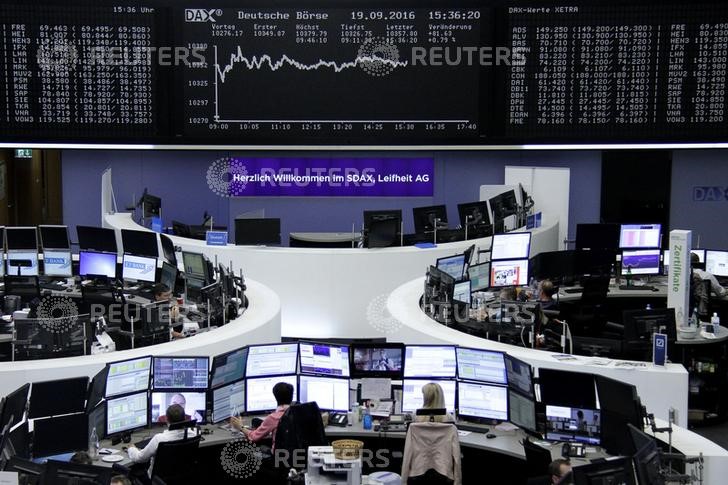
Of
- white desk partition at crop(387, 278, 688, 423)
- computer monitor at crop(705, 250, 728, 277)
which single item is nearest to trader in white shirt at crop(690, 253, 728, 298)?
computer monitor at crop(705, 250, 728, 277)

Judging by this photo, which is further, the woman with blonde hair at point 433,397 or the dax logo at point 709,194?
the dax logo at point 709,194

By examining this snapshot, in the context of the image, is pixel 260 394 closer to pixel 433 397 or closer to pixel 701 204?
pixel 433 397

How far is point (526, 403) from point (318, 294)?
16.2 ft

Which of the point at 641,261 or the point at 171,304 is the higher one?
the point at 641,261

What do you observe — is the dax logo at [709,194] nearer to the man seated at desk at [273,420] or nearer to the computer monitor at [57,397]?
the man seated at desk at [273,420]

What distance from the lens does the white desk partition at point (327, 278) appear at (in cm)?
1191

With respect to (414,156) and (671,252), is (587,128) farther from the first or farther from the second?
(414,156)

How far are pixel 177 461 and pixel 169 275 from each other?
4.59 metres

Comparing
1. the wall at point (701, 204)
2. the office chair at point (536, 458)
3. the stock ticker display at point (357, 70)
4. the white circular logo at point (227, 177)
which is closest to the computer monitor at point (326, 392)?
the office chair at point (536, 458)

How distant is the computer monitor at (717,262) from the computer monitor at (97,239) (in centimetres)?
700

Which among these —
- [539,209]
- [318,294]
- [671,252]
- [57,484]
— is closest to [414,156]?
[539,209]

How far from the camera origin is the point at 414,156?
16.5 metres

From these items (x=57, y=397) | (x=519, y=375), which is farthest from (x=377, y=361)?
(x=57, y=397)

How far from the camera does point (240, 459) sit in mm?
7426
